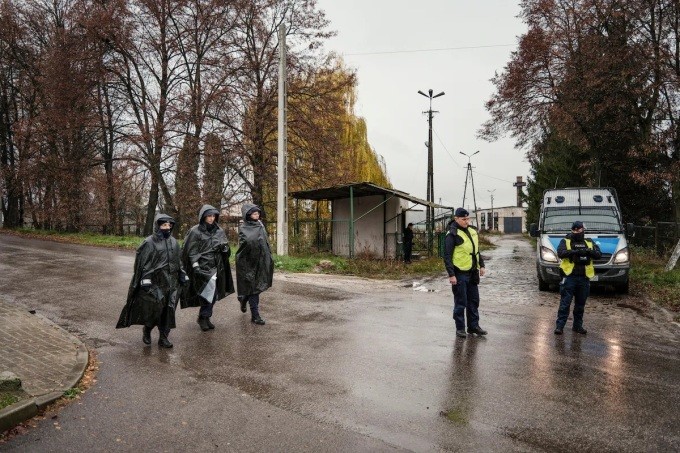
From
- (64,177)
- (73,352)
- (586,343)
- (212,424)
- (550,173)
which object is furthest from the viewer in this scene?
(550,173)

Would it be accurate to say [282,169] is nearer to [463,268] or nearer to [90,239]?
[463,268]

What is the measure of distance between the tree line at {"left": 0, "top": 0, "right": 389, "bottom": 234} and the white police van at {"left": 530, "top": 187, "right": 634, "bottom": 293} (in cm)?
1259

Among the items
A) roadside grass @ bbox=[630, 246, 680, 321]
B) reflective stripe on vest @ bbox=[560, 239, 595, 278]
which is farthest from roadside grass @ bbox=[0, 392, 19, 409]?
roadside grass @ bbox=[630, 246, 680, 321]

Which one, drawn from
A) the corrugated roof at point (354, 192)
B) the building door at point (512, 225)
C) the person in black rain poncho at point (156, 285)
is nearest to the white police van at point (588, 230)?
the corrugated roof at point (354, 192)

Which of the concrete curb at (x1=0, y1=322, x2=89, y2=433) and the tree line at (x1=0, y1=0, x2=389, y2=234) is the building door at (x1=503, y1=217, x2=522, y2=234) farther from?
the concrete curb at (x1=0, y1=322, x2=89, y2=433)

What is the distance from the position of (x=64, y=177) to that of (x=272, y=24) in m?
14.2

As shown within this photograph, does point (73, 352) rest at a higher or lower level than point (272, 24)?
lower

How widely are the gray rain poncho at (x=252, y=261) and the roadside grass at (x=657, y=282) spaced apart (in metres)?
7.19

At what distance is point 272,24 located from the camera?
83.2 feet

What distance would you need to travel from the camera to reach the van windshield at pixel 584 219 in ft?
39.0

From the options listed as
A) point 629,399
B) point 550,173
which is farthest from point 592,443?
point 550,173

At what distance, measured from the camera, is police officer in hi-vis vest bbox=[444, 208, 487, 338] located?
714 cm

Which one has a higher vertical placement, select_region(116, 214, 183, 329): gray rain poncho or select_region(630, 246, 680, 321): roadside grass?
select_region(116, 214, 183, 329): gray rain poncho

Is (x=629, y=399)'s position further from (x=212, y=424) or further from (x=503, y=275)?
(x=503, y=275)
